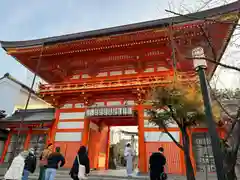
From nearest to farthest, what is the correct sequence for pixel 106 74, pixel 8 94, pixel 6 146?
pixel 106 74 < pixel 6 146 < pixel 8 94

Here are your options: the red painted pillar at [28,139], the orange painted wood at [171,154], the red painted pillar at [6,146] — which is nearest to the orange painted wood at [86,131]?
the orange painted wood at [171,154]

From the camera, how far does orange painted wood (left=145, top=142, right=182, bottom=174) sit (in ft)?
28.1

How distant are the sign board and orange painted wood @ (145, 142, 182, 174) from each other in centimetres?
188

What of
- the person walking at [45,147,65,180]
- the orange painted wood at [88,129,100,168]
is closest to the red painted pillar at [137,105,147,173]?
the orange painted wood at [88,129,100,168]

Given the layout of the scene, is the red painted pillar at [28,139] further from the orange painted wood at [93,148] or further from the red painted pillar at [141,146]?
the red painted pillar at [141,146]

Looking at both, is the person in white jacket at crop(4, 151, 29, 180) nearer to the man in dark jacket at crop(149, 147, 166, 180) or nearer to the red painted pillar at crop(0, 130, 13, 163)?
the man in dark jacket at crop(149, 147, 166, 180)

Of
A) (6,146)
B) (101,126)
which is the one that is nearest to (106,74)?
(101,126)

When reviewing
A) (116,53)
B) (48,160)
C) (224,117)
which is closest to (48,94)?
(116,53)

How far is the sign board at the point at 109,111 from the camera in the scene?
975 cm

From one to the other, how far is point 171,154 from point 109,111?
3.75 m

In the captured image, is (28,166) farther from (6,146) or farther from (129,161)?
(6,146)

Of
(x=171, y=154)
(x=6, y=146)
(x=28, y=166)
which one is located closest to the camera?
(x=28, y=166)

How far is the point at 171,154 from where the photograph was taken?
347 inches

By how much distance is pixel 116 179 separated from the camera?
25.4 feet
